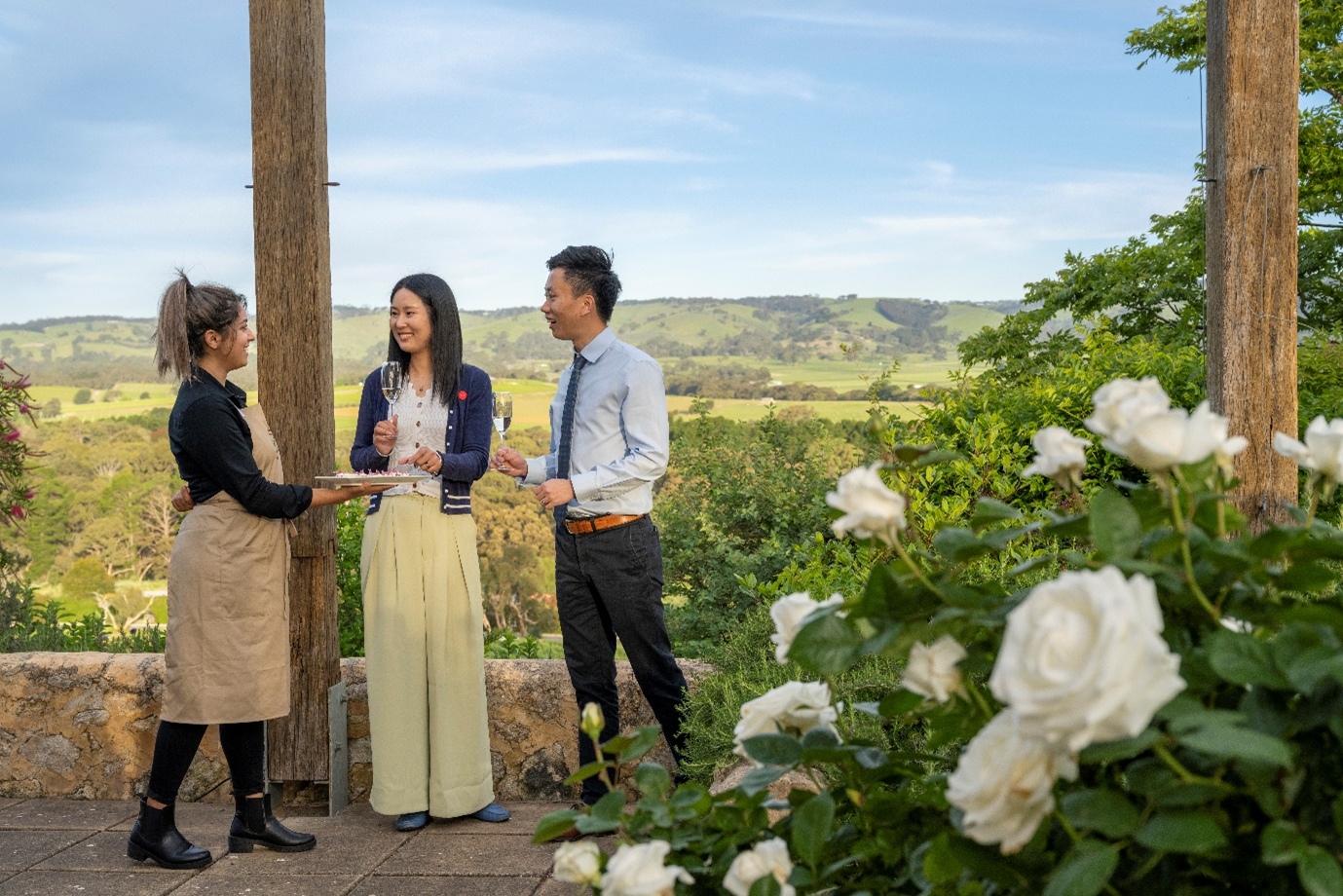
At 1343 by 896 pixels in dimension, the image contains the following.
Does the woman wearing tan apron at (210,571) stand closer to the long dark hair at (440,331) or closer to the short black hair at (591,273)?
the long dark hair at (440,331)

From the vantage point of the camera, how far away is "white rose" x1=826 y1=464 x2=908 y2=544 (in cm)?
100

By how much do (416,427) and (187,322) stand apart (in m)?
0.82

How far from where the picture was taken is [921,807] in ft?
3.77

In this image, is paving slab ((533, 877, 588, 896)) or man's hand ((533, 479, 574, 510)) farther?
man's hand ((533, 479, 574, 510))

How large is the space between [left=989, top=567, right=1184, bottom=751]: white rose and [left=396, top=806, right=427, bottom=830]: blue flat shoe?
3489 millimetres

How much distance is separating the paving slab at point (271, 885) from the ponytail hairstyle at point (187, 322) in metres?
1.57

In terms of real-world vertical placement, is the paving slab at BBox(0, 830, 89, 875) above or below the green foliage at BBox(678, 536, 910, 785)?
below

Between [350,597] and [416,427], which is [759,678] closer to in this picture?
[416,427]

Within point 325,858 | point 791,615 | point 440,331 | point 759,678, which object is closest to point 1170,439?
point 791,615

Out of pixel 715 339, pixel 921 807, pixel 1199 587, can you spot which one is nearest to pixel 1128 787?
pixel 1199 587

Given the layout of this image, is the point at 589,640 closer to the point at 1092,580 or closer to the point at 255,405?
the point at 255,405

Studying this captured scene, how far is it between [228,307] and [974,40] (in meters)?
19.2

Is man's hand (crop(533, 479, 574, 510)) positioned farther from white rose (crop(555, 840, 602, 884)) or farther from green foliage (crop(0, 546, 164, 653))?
green foliage (crop(0, 546, 164, 653))

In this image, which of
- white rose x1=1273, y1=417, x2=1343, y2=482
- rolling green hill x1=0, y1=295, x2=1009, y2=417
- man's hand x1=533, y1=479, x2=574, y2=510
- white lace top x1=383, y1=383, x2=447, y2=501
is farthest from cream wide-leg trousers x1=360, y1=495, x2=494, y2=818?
rolling green hill x1=0, y1=295, x2=1009, y2=417
